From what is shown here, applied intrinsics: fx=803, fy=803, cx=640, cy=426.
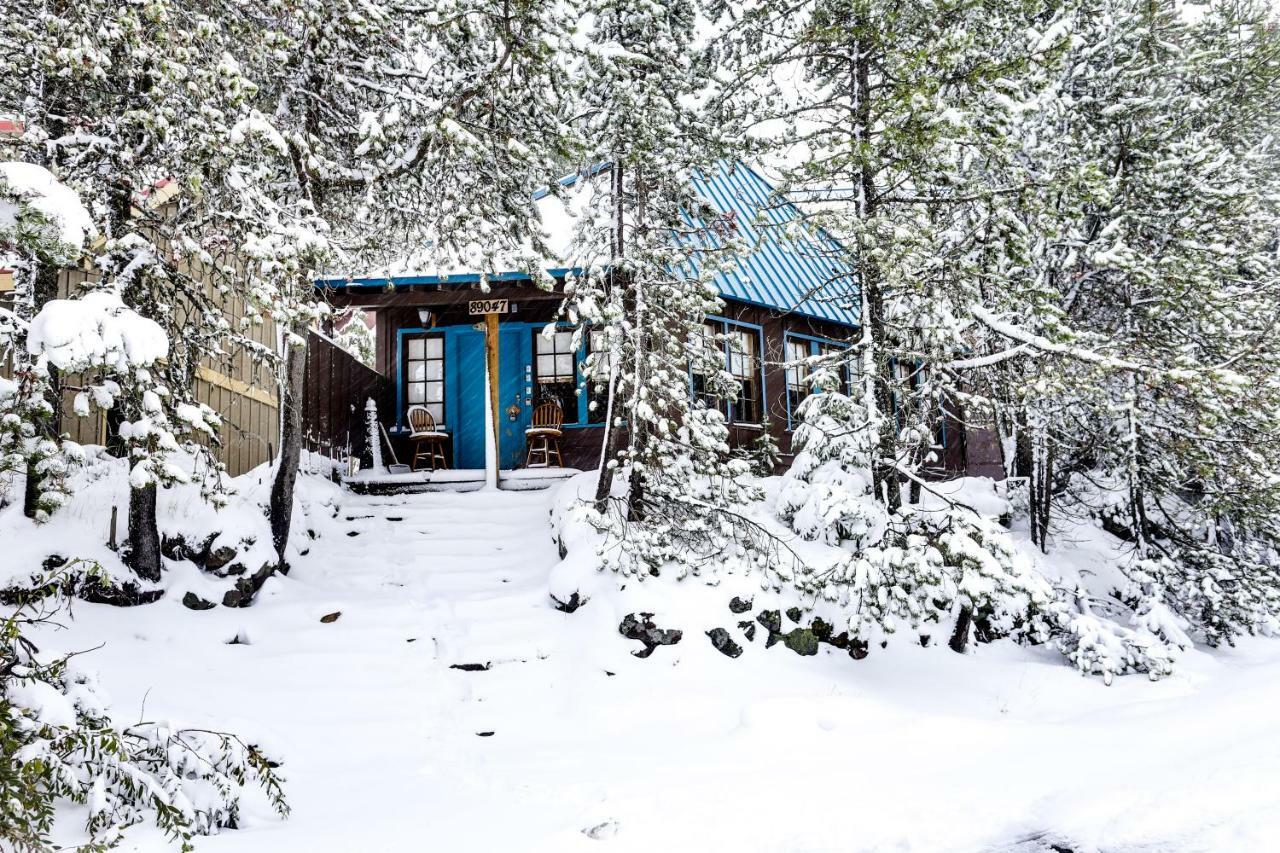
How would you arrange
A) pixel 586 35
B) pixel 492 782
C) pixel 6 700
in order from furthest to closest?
pixel 586 35 < pixel 492 782 < pixel 6 700

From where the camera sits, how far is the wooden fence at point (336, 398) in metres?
10.9

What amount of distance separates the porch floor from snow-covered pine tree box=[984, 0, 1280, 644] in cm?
636

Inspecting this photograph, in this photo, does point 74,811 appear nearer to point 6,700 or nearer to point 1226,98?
point 6,700

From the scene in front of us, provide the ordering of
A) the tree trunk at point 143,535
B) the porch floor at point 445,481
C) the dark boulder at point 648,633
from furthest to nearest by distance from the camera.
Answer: the porch floor at point 445,481
the dark boulder at point 648,633
the tree trunk at point 143,535

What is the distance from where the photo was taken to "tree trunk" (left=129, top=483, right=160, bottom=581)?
671 cm

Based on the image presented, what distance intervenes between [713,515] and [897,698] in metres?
2.50

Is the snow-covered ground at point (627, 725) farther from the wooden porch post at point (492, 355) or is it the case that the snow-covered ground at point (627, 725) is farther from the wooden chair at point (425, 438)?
the wooden chair at point (425, 438)

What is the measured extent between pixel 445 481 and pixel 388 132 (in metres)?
5.60

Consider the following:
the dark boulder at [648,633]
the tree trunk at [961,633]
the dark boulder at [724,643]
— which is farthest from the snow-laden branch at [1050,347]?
the dark boulder at [648,633]

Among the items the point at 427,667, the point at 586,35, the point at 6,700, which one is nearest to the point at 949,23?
the point at 586,35

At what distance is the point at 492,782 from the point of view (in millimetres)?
5234

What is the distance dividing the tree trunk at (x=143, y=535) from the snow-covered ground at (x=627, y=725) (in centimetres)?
28

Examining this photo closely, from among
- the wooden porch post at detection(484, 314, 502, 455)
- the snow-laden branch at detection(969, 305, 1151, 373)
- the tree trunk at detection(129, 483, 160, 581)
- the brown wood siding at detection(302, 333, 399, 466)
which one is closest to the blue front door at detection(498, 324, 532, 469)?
the wooden porch post at detection(484, 314, 502, 455)

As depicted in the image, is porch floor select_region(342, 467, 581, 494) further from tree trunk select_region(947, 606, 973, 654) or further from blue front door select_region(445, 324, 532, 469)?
tree trunk select_region(947, 606, 973, 654)
